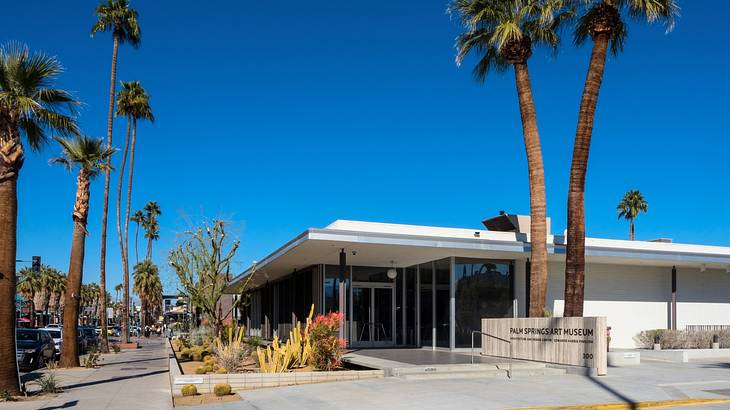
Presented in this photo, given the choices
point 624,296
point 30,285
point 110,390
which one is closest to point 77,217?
point 110,390

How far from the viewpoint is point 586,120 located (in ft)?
64.6

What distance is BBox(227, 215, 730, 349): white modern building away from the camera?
23469 millimetres

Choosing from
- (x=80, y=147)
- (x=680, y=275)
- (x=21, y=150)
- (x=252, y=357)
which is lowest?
(x=252, y=357)

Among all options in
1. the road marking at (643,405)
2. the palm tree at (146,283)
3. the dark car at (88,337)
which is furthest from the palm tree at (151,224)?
the road marking at (643,405)

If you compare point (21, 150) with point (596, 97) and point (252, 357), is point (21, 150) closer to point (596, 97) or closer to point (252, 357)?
point (252, 357)

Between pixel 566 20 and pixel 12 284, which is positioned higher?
pixel 566 20

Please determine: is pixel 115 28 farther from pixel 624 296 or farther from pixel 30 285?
pixel 30 285

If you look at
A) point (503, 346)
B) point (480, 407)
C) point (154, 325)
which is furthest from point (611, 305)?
point (154, 325)

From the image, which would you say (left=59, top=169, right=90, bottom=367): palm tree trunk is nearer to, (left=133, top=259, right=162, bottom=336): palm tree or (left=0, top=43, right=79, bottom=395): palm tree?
(left=0, top=43, right=79, bottom=395): palm tree

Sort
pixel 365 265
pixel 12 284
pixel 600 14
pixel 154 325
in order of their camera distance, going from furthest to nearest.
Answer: pixel 154 325 → pixel 365 265 → pixel 600 14 → pixel 12 284

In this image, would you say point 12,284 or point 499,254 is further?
point 499,254

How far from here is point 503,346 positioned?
2034 centimetres

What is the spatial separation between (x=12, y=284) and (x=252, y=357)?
7.37 m

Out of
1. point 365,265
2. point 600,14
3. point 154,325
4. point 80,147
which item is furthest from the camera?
point 154,325
